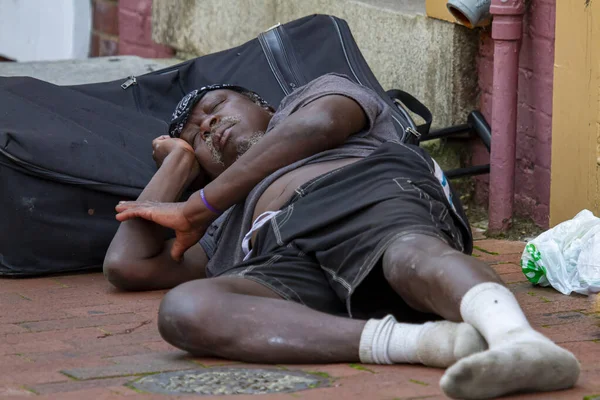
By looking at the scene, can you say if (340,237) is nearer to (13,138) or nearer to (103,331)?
(103,331)

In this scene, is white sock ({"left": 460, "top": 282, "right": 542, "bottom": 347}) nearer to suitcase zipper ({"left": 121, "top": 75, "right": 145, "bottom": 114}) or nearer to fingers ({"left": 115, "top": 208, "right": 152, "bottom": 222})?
fingers ({"left": 115, "top": 208, "right": 152, "bottom": 222})

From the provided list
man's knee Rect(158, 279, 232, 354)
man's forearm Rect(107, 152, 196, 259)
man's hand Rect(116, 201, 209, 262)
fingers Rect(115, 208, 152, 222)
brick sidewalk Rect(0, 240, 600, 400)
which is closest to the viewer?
brick sidewalk Rect(0, 240, 600, 400)

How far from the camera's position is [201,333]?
283cm

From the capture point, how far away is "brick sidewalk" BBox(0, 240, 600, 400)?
256 cm

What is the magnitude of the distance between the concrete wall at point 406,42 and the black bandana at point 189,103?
107 centimetres

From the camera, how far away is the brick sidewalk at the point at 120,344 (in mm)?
2564

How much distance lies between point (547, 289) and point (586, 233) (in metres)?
0.22

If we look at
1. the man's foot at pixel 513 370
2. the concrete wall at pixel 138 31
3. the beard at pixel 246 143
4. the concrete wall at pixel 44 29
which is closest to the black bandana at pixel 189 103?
the beard at pixel 246 143

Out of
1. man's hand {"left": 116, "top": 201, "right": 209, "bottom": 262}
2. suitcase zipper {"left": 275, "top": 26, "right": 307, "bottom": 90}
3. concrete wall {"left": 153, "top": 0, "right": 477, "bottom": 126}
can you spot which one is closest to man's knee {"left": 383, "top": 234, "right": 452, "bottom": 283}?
man's hand {"left": 116, "top": 201, "right": 209, "bottom": 262}

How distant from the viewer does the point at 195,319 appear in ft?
9.27

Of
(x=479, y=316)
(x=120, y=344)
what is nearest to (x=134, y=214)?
(x=120, y=344)

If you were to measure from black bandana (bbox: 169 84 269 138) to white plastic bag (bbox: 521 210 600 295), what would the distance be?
1.11 metres

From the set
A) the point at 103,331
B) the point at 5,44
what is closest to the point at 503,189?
the point at 103,331

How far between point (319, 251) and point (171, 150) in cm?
108
